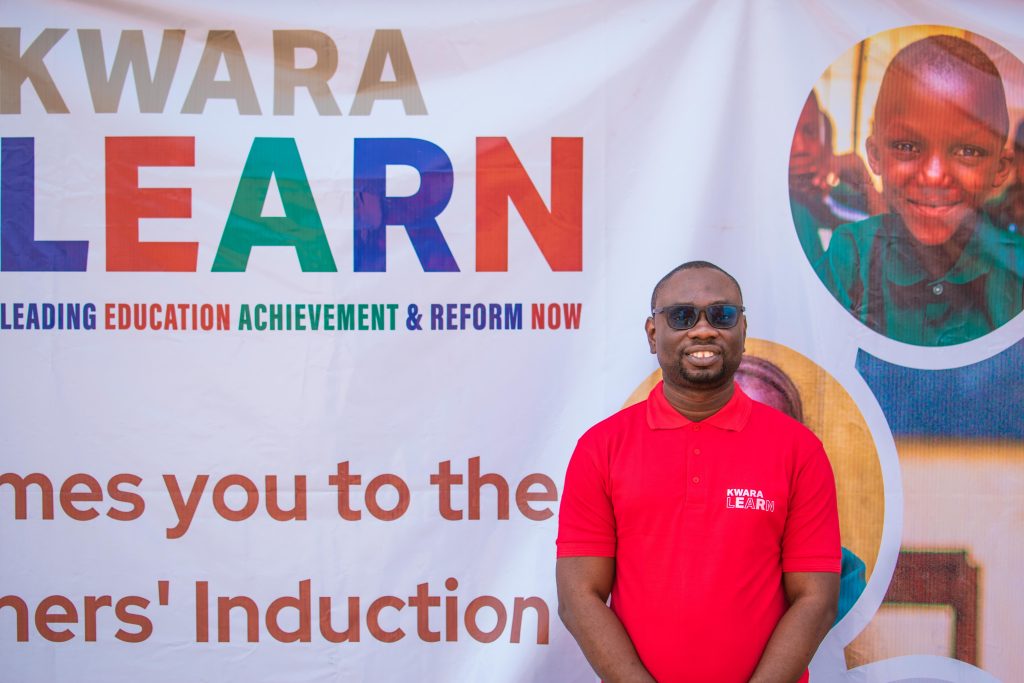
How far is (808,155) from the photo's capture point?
2693mm

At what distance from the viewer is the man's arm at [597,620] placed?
1975 millimetres

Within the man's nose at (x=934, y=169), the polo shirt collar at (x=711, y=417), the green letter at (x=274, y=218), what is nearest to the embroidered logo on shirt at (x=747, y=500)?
the polo shirt collar at (x=711, y=417)

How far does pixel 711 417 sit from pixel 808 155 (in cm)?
101

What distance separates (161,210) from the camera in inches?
108

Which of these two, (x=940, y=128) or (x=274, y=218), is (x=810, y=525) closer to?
(x=940, y=128)

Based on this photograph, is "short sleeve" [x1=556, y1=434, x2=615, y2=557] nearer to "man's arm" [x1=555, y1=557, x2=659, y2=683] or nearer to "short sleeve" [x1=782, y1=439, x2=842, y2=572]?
"man's arm" [x1=555, y1=557, x2=659, y2=683]

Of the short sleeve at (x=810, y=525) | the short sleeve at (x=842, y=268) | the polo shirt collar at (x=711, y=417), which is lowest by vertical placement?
the short sleeve at (x=810, y=525)

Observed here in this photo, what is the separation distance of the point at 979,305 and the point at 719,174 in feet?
2.66

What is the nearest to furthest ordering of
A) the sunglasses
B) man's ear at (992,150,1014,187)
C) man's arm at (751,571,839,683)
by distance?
man's arm at (751,571,839,683)
the sunglasses
man's ear at (992,150,1014,187)

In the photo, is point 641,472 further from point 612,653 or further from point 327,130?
point 327,130

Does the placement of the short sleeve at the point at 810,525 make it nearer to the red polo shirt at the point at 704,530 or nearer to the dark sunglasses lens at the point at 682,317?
the red polo shirt at the point at 704,530

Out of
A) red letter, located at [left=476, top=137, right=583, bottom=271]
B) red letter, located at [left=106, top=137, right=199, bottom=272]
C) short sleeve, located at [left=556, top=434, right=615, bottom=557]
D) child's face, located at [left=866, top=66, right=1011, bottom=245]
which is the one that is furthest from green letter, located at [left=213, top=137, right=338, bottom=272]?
child's face, located at [left=866, top=66, right=1011, bottom=245]

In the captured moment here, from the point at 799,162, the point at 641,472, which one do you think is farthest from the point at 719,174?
the point at 641,472

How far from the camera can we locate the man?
77.2 inches
